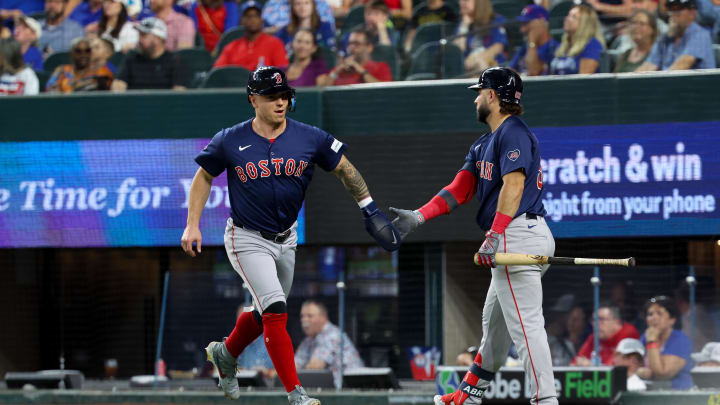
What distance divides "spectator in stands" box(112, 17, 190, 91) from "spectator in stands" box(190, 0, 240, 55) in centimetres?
77

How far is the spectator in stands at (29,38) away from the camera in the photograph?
13570 mm

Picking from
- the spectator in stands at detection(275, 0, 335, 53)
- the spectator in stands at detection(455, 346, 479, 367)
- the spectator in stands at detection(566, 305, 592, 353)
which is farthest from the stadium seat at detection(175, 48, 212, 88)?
the spectator in stands at detection(566, 305, 592, 353)

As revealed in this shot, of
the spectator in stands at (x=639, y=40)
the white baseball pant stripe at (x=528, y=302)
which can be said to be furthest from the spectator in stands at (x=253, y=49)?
the white baseball pant stripe at (x=528, y=302)

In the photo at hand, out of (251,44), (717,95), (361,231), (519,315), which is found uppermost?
(251,44)

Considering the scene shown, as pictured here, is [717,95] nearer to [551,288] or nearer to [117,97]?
[551,288]

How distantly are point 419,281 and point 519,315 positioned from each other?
551 centimetres

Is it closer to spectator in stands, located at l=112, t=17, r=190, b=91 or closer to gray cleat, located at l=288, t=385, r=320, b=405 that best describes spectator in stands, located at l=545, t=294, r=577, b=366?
gray cleat, located at l=288, t=385, r=320, b=405

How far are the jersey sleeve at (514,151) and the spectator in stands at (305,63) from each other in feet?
19.5

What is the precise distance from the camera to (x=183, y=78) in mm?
12984

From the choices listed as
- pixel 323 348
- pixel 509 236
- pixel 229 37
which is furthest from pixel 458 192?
A: pixel 229 37

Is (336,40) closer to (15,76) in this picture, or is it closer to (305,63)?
(305,63)

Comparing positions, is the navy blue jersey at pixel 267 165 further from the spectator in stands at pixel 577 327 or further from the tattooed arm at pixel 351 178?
the spectator in stands at pixel 577 327

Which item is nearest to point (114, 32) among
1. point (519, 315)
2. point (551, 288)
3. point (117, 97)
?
point (117, 97)

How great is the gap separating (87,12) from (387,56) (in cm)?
402
